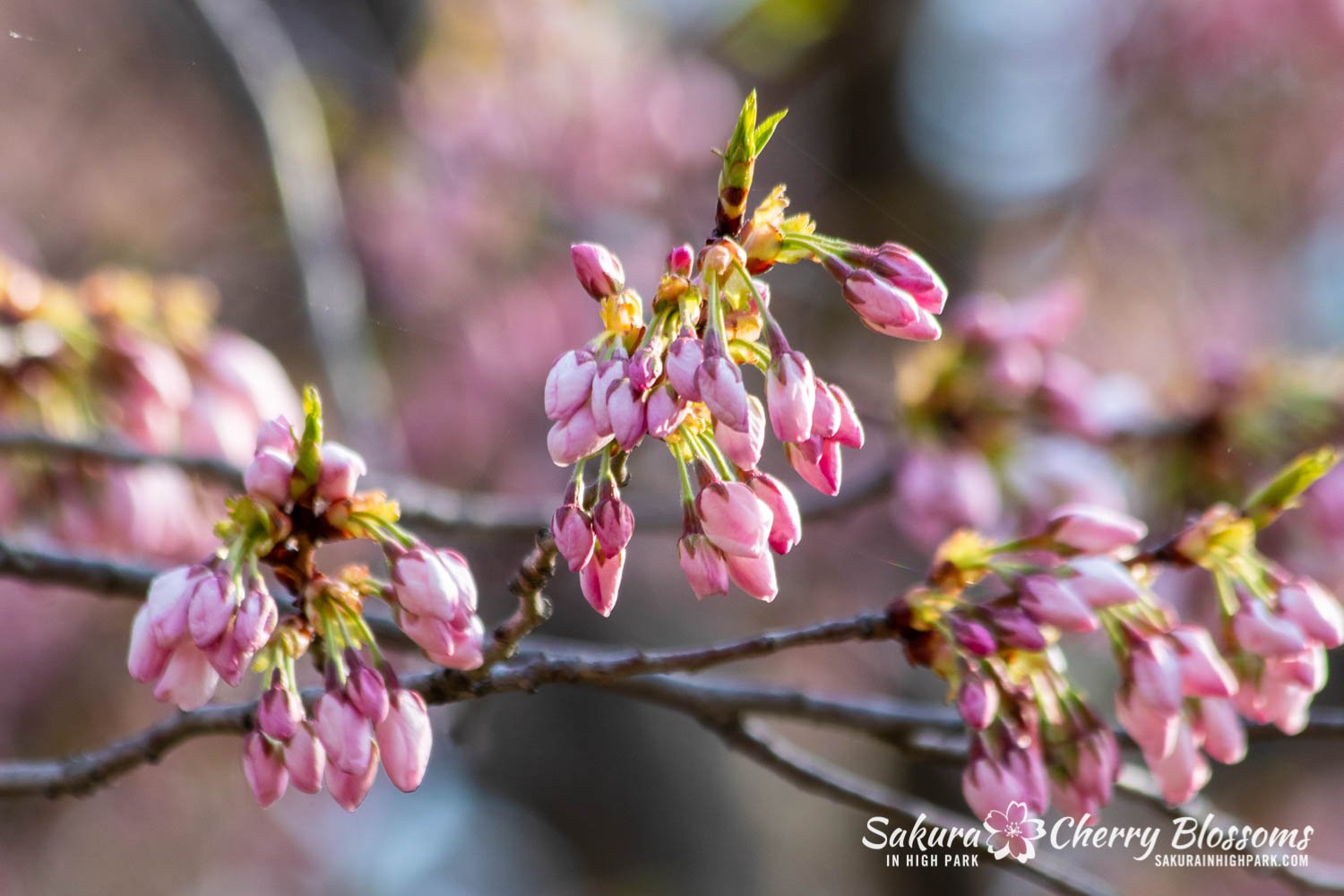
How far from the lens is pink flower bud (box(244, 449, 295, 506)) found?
0.97m

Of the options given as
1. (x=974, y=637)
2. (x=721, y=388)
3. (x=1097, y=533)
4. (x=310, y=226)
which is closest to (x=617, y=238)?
(x=310, y=226)

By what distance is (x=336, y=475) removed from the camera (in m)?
1.00

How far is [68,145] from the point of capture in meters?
5.92

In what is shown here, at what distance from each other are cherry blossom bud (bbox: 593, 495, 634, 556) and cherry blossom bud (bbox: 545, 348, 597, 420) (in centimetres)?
7

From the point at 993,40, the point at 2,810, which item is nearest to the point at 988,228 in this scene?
the point at 993,40

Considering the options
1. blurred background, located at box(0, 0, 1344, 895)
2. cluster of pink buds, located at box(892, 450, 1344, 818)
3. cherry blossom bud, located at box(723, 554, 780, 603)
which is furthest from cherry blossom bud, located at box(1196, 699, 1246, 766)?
blurred background, located at box(0, 0, 1344, 895)

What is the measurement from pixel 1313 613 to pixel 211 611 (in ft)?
3.34

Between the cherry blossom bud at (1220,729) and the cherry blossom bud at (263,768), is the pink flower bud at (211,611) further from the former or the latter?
the cherry blossom bud at (1220,729)

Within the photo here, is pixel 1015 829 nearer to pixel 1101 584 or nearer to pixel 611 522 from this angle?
pixel 1101 584

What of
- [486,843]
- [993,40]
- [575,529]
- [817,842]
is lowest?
[486,843]

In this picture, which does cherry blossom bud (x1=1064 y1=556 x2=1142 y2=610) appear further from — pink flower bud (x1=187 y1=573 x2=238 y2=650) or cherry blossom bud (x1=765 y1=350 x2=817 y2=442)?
pink flower bud (x1=187 y1=573 x2=238 y2=650)

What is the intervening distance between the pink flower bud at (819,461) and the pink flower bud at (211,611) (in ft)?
1.48

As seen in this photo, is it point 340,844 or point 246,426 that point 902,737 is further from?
point 340,844

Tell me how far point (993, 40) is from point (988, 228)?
100cm
